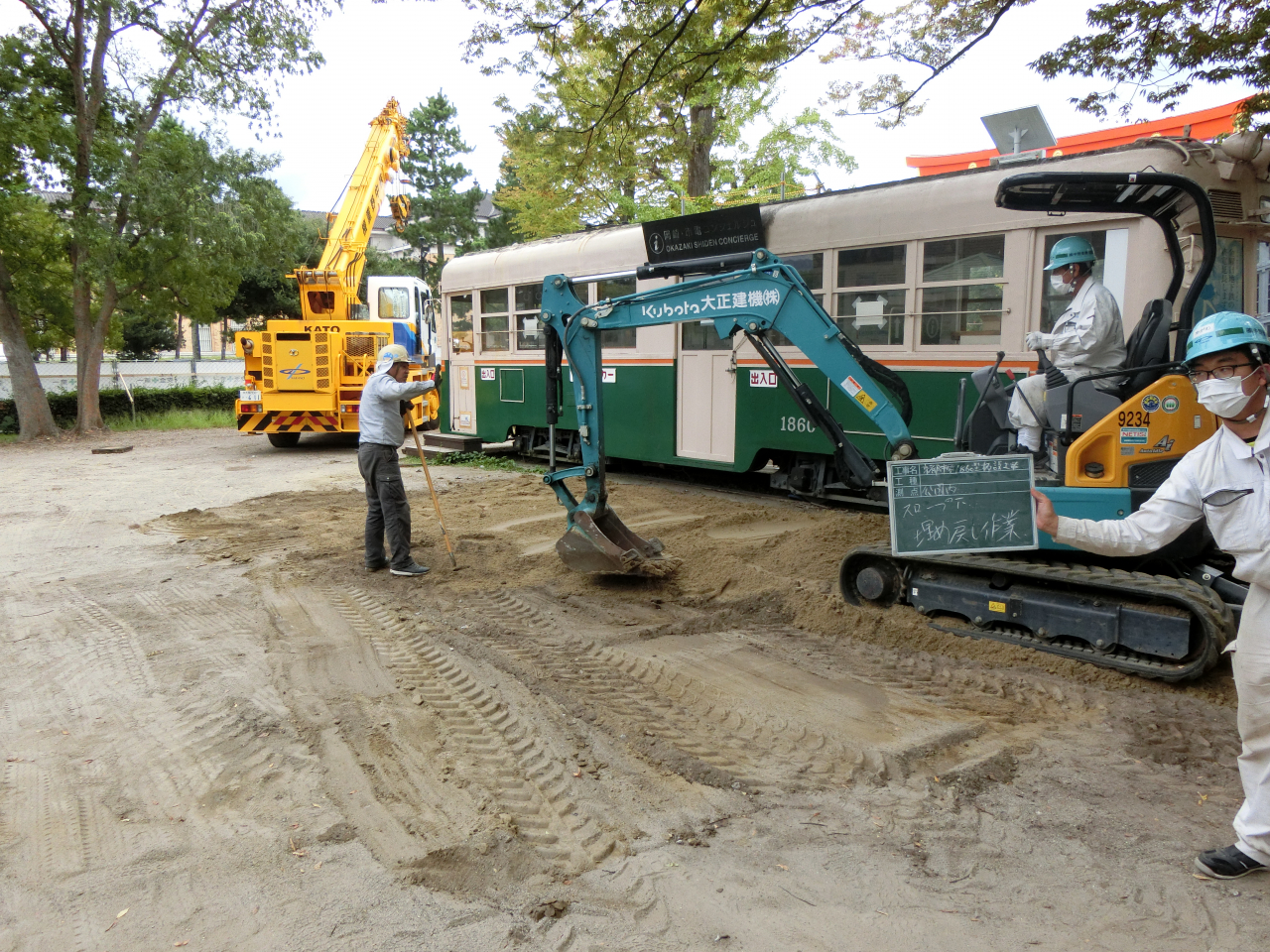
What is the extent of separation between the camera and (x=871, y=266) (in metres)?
8.66

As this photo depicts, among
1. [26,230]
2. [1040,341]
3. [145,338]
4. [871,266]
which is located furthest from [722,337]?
[145,338]

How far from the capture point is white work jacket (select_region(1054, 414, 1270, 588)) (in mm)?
2854

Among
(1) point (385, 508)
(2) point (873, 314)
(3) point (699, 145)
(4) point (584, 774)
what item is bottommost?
(4) point (584, 774)

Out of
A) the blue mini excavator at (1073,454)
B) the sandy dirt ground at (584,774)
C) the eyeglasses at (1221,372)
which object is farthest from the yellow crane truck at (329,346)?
the eyeglasses at (1221,372)

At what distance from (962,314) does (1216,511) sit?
5.48 meters

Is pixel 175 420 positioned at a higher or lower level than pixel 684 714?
higher

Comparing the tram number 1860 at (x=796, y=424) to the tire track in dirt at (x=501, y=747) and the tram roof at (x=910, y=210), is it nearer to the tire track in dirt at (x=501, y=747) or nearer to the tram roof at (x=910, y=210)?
the tram roof at (x=910, y=210)

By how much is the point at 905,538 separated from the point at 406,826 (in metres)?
2.93

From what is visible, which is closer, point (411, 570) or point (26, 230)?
point (411, 570)

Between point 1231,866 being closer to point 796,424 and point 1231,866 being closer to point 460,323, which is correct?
point 796,424

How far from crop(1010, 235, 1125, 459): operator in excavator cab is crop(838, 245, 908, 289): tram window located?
3255mm

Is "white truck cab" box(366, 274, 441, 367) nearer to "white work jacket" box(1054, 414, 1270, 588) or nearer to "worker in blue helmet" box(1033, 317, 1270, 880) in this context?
"white work jacket" box(1054, 414, 1270, 588)

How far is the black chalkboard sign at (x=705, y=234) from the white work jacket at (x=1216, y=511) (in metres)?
6.67

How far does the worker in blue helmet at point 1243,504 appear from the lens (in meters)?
2.88
